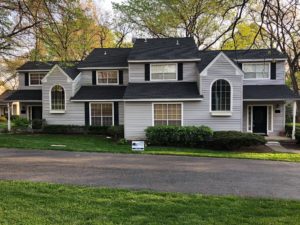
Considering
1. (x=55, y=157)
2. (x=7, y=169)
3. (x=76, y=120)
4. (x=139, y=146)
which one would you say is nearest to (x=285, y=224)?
(x=7, y=169)

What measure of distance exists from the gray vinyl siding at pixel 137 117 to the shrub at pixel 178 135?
1521 millimetres

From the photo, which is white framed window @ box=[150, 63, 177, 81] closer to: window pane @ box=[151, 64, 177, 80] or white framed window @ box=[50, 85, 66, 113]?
window pane @ box=[151, 64, 177, 80]

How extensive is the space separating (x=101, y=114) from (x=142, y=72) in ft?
15.7

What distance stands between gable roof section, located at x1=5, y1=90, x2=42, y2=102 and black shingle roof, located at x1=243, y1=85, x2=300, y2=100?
16.9 metres

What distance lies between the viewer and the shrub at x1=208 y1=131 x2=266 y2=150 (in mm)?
18094

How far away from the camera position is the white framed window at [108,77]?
27.0 meters

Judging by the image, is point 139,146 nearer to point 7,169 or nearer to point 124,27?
point 7,169

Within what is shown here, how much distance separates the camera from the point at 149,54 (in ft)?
78.8

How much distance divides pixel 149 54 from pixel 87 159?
12.2m

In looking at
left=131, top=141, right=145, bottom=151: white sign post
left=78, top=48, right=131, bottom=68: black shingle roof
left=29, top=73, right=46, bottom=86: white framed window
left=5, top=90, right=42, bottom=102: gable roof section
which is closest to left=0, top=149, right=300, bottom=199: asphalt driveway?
left=131, top=141, right=145, bottom=151: white sign post

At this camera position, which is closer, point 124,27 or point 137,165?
point 137,165

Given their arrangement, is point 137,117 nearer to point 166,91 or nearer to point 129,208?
point 166,91

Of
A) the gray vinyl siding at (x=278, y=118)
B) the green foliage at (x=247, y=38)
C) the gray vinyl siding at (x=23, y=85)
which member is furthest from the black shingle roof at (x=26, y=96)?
the gray vinyl siding at (x=278, y=118)

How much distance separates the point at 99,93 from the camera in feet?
84.3
